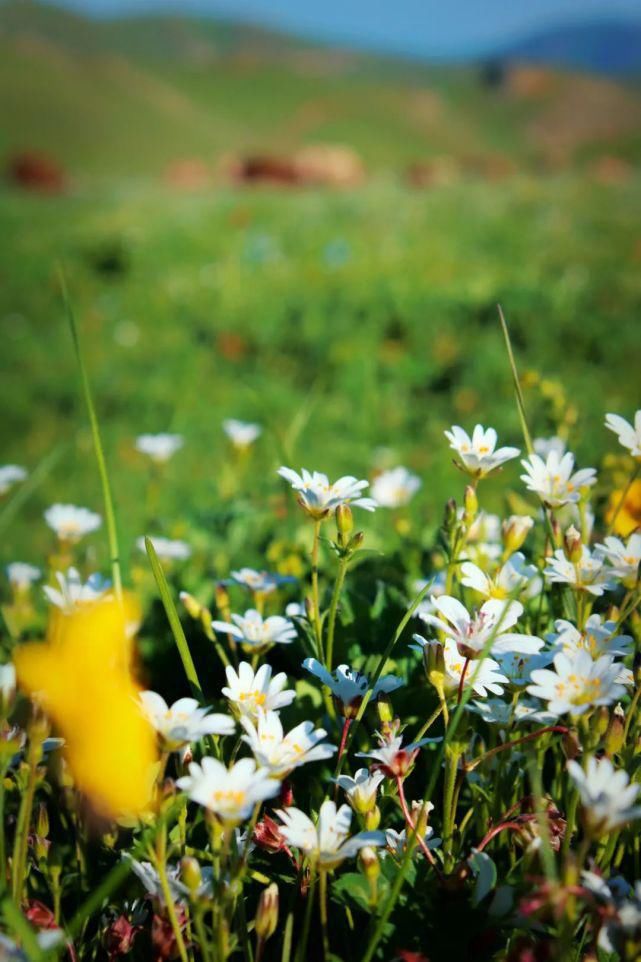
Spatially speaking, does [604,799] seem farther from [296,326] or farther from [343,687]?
[296,326]

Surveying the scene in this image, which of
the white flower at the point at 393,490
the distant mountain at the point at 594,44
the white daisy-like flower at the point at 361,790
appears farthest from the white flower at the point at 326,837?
the distant mountain at the point at 594,44

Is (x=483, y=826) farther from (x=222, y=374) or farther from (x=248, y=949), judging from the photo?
(x=222, y=374)

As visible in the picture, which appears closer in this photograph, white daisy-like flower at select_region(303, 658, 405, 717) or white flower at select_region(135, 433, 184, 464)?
white daisy-like flower at select_region(303, 658, 405, 717)

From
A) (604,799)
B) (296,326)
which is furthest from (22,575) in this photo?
(296,326)

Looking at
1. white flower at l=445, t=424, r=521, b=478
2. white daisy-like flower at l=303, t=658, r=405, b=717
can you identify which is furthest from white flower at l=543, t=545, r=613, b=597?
white daisy-like flower at l=303, t=658, r=405, b=717

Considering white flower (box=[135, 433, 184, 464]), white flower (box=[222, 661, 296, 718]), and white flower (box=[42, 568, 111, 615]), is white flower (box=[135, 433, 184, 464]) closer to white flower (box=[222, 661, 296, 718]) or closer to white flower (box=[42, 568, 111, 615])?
→ white flower (box=[42, 568, 111, 615])
